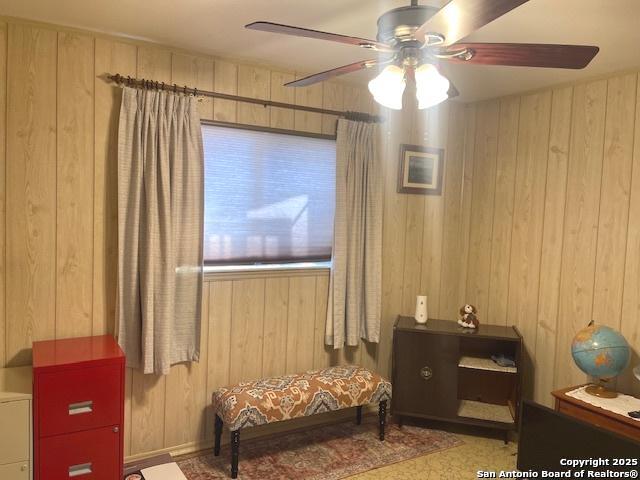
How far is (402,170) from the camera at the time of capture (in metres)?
3.66

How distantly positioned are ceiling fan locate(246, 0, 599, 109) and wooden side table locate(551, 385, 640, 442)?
5.81ft

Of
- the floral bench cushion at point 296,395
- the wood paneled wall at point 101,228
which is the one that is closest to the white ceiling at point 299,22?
the wood paneled wall at point 101,228

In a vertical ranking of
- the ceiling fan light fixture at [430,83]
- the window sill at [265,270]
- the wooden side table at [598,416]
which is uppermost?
the ceiling fan light fixture at [430,83]

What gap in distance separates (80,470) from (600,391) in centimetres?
267

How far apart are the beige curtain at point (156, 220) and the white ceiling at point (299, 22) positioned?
37 centimetres

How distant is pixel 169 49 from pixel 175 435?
2229mm

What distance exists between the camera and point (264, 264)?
320 centimetres

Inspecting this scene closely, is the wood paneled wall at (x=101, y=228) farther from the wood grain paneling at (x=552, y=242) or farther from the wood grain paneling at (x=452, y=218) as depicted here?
the wood grain paneling at (x=552, y=242)

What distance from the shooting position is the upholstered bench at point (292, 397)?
8.86 ft

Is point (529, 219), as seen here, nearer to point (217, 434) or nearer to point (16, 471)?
point (217, 434)

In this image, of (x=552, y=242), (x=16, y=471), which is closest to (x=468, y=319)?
(x=552, y=242)

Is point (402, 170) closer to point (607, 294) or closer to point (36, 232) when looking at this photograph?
point (607, 294)

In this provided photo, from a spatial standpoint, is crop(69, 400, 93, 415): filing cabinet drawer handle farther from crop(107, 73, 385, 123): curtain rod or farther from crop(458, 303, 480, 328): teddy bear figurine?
crop(458, 303, 480, 328): teddy bear figurine

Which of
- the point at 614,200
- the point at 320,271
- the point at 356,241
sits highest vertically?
the point at 614,200
